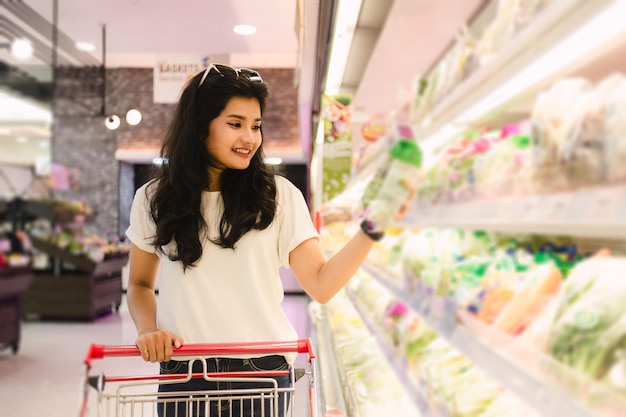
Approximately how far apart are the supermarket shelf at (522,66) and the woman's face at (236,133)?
1.54ft

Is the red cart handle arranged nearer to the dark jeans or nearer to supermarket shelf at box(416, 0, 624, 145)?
the dark jeans

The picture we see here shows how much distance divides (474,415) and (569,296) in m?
0.46

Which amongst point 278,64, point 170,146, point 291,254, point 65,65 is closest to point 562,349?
point 291,254

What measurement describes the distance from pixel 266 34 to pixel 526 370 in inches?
325

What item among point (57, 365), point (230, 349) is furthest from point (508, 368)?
point (57, 365)

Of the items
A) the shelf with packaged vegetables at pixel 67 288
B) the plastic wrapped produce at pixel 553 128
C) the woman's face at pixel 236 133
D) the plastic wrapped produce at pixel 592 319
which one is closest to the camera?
the plastic wrapped produce at pixel 592 319

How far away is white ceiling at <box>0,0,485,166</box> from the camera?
80.6 inches

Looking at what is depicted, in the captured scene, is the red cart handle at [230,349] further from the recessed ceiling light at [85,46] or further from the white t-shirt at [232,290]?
the recessed ceiling light at [85,46]

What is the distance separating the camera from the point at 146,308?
1786mm

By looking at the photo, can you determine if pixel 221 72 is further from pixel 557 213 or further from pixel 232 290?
pixel 557 213

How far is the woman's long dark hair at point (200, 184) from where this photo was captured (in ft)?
5.61

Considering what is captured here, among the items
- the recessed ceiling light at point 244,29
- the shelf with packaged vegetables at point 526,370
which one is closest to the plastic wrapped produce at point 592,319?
the shelf with packaged vegetables at point 526,370

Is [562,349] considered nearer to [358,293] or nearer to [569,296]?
[569,296]

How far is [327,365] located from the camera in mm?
4160
